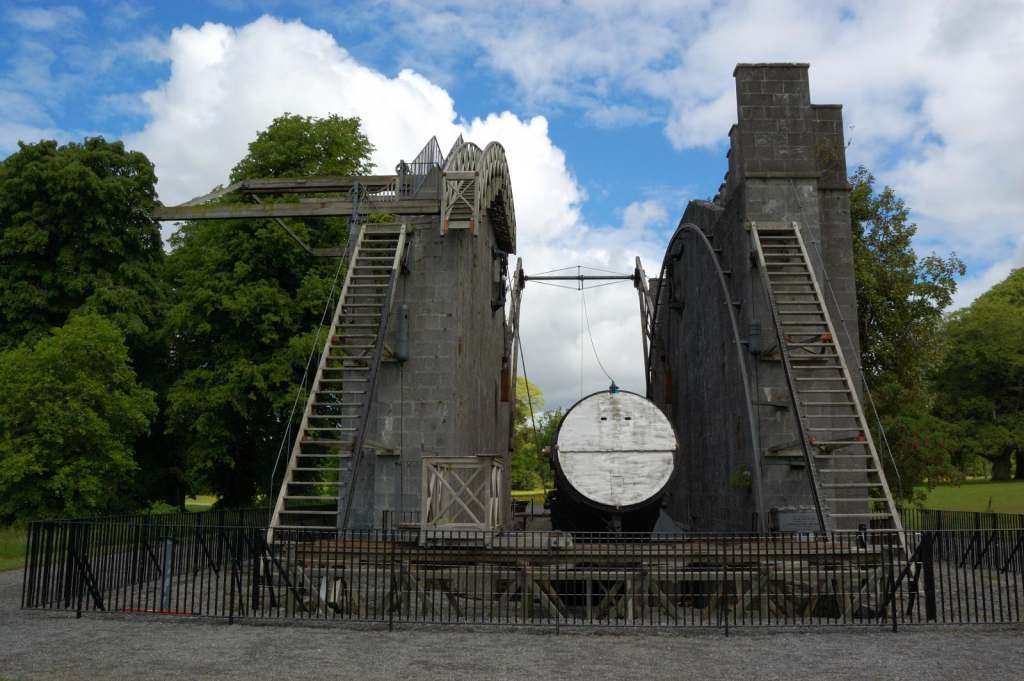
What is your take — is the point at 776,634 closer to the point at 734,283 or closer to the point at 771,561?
the point at 771,561

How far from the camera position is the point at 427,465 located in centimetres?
1595

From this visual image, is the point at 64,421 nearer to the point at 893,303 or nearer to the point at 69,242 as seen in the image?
the point at 69,242

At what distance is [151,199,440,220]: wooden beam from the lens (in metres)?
20.9

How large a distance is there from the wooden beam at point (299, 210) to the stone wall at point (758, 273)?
7.88 m

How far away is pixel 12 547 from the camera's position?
2222cm

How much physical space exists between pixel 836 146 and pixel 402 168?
12.3 metres

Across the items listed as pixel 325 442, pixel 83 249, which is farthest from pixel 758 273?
pixel 83 249

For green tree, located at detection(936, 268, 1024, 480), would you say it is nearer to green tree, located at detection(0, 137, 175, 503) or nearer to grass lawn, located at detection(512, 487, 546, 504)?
grass lawn, located at detection(512, 487, 546, 504)

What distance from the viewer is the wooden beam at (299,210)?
20922 millimetres

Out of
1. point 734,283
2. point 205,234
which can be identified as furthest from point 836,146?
point 205,234

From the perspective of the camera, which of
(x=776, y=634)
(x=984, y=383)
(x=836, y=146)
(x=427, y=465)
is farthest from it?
(x=984, y=383)

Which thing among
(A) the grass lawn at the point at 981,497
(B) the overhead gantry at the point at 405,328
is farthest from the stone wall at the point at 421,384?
(A) the grass lawn at the point at 981,497

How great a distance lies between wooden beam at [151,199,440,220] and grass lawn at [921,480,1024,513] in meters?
29.1

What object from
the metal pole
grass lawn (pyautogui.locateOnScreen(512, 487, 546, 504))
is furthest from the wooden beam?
grass lawn (pyautogui.locateOnScreen(512, 487, 546, 504))
